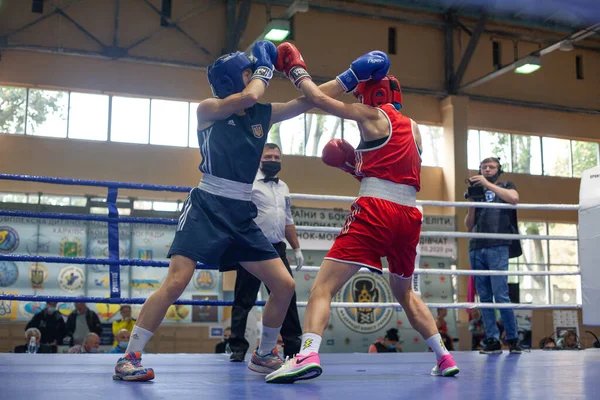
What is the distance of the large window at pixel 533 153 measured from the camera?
14367 millimetres

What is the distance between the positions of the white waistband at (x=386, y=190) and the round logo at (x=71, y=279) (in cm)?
857

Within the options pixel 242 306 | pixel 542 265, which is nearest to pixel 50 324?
pixel 242 306

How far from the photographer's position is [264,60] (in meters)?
2.94

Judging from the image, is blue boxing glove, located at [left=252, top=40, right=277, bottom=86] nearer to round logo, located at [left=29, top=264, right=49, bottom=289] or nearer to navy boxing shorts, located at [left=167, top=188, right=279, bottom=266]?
navy boxing shorts, located at [left=167, top=188, right=279, bottom=266]

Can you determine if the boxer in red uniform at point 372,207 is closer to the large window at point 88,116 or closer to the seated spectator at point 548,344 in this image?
the seated spectator at point 548,344

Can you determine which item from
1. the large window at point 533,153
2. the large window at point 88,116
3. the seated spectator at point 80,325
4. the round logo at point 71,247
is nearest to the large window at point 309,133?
the large window at point 533,153

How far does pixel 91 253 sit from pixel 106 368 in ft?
25.1

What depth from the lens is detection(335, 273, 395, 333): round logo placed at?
9.99 meters

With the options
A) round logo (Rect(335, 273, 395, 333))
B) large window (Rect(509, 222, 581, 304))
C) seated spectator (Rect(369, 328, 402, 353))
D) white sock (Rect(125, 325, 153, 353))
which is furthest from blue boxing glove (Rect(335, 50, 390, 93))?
large window (Rect(509, 222, 581, 304))

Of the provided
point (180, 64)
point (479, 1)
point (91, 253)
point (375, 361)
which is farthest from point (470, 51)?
point (375, 361)

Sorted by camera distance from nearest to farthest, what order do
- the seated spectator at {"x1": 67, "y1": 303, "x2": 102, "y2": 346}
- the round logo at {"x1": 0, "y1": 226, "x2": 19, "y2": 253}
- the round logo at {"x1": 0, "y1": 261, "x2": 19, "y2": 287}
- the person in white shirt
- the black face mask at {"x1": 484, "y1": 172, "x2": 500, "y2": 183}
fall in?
the person in white shirt
the black face mask at {"x1": 484, "y1": 172, "x2": 500, "y2": 183}
the seated spectator at {"x1": 67, "y1": 303, "x2": 102, "y2": 346}
the round logo at {"x1": 0, "y1": 226, "x2": 19, "y2": 253}
the round logo at {"x1": 0, "y1": 261, "x2": 19, "y2": 287}

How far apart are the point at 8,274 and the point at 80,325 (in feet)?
7.12

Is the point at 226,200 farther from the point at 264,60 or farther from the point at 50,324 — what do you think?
the point at 50,324

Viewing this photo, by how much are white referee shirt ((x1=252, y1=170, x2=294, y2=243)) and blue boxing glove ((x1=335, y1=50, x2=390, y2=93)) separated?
4.05ft
